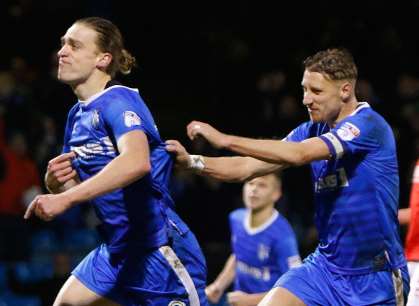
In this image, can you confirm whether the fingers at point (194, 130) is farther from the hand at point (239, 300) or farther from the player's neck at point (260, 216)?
the player's neck at point (260, 216)

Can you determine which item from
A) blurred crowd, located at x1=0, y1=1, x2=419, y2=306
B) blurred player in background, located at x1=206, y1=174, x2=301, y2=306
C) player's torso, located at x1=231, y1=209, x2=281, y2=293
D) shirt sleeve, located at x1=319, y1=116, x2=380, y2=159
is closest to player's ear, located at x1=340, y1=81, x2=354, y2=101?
shirt sleeve, located at x1=319, y1=116, x2=380, y2=159

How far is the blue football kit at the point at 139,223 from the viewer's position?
4.92 m

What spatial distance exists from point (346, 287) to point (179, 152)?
109 centimetres

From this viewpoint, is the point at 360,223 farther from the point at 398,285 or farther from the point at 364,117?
the point at 364,117

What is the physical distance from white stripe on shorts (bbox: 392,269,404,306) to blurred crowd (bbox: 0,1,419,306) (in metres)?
3.77

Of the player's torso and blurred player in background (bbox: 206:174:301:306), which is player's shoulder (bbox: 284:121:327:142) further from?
the player's torso

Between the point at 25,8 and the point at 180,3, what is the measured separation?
232 cm

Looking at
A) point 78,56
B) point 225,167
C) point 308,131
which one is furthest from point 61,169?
point 308,131

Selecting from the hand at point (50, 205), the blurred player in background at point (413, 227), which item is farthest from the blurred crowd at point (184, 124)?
the hand at point (50, 205)

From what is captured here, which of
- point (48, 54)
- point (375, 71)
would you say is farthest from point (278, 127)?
point (48, 54)

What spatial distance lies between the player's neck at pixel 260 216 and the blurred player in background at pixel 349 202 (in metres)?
2.25

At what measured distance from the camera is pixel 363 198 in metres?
5.12

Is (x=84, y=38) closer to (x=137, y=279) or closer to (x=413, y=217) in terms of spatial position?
(x=137, y=279)

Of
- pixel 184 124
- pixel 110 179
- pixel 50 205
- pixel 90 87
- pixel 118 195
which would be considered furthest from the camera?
pixel 184 124
